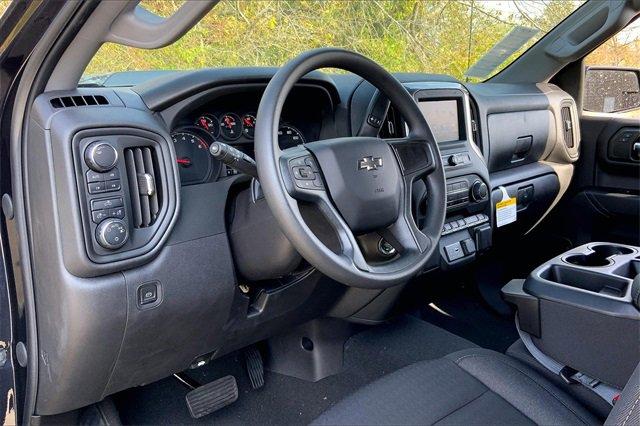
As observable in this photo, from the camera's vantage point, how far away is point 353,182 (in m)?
1.31

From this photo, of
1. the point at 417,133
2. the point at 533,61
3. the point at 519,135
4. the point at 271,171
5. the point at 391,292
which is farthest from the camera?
the point at 533,61

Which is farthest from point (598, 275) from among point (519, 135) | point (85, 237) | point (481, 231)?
point (85, 237)

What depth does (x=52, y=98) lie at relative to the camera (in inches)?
47.2

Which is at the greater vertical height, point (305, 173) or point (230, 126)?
point (230, 126)

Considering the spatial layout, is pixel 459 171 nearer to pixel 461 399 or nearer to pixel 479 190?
pixel 479 190

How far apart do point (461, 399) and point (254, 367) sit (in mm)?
958

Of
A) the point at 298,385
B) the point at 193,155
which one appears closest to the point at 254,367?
the point at 298,385

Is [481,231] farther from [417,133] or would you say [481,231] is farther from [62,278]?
[62,278]

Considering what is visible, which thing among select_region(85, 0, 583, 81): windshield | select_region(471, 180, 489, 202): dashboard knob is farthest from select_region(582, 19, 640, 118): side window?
select_region(471, 180, 489, 202): dashboard knob

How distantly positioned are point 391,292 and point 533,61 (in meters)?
1.38

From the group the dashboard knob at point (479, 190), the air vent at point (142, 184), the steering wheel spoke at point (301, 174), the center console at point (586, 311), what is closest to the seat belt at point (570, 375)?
the center console at point (586, 311)

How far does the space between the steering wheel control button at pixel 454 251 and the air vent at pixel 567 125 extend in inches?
37.6

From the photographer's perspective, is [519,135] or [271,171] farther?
[519,135]

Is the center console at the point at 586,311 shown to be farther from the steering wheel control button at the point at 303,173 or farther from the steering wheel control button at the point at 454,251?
the steering wheel control button at the point at 303,173
